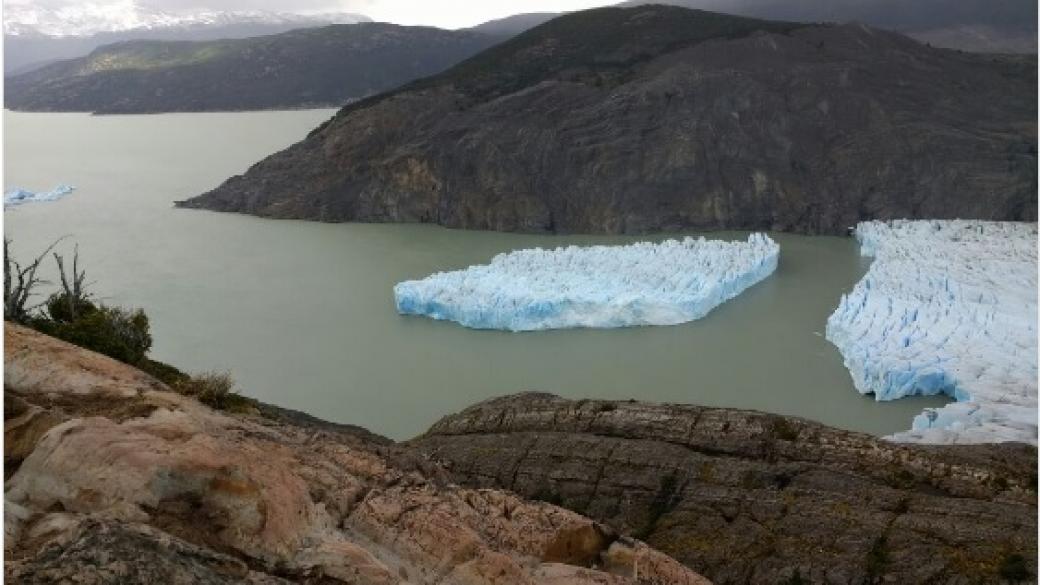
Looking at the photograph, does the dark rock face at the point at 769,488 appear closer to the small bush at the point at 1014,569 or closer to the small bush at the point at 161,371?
the small bush at the point at 1014,569

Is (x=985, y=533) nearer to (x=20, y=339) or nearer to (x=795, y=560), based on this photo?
(x=795, y=560)

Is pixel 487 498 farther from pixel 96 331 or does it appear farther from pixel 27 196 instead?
pixel 27 196

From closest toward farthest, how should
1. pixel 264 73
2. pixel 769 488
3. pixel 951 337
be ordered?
pixel 769 488 < pixel 951 337 < pixel 264 73

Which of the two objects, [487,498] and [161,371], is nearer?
[487,498]

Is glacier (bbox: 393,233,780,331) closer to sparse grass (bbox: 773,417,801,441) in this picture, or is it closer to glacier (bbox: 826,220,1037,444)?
glacier (bbox: 826,220,1037,444)

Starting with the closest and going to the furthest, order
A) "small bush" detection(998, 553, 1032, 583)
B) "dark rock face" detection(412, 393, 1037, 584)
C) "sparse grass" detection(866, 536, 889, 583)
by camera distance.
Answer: "small bush" detection(998, 553, 1032, 583)
"sparse grass" detection(866, 536, 889, 583)
"dark rock face" detection(412, 393, 1037, 584)

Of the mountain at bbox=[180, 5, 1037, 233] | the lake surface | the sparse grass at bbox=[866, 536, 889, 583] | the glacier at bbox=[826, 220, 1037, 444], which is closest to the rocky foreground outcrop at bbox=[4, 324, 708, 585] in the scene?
the sparse grass at bbox=[866, 536, 889, 583]

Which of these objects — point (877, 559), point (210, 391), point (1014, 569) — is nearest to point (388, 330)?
point (210, 391)

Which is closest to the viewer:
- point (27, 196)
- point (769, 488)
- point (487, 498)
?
point (487, 498)
